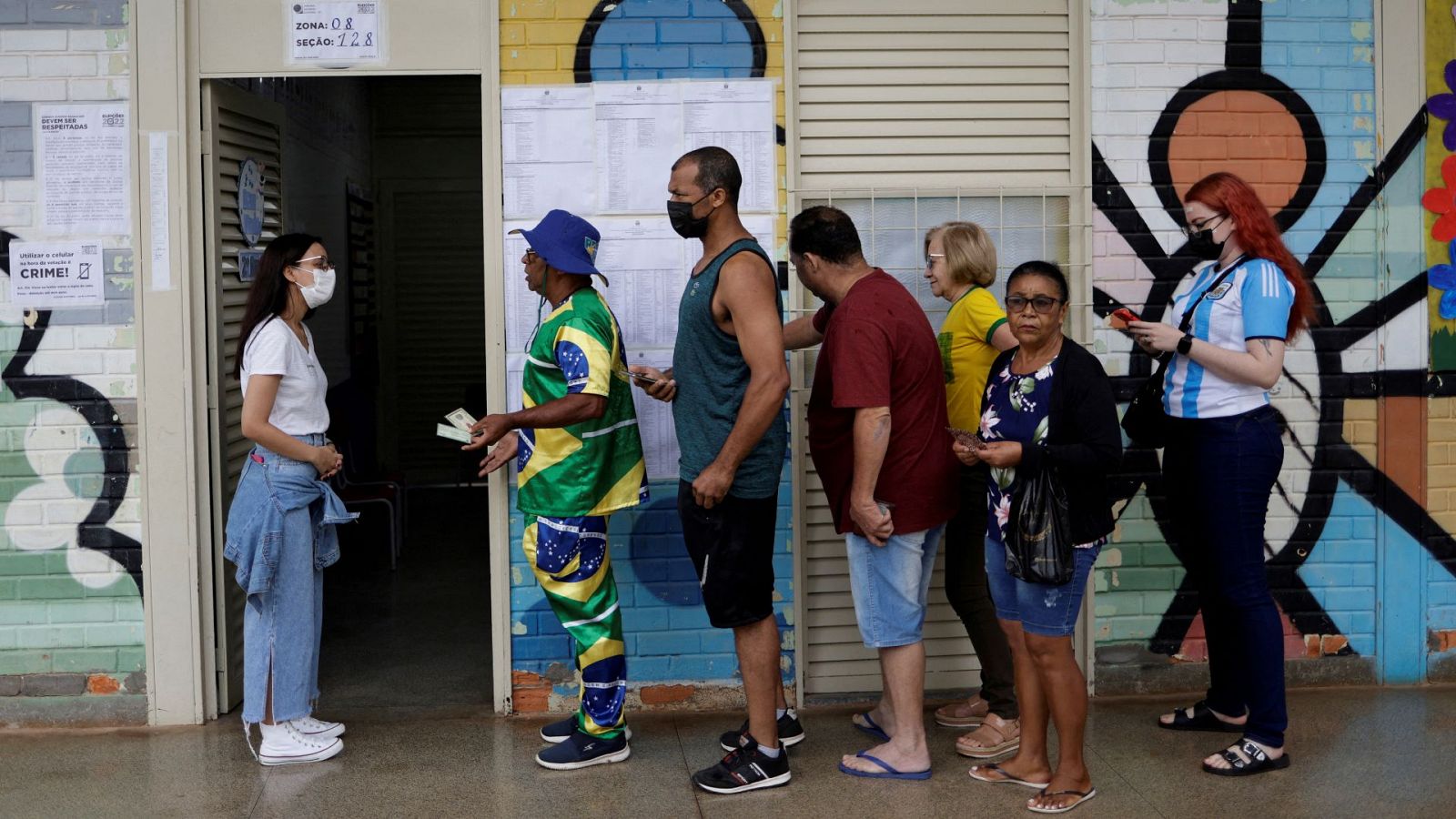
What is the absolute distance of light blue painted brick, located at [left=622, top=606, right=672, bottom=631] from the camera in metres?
5.17

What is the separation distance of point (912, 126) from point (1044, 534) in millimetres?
1922

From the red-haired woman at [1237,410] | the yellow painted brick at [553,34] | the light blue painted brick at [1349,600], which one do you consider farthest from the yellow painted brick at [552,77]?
the light blue painted brick at [1349,600]

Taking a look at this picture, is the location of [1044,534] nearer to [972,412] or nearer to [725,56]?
[972,412]

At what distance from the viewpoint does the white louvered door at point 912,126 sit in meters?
5.20

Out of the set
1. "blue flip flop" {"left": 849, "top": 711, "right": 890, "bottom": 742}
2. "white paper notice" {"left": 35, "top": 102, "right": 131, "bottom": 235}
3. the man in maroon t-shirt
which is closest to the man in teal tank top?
the man in maroon t-shirt

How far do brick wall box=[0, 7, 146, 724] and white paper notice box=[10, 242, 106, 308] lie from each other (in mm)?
38

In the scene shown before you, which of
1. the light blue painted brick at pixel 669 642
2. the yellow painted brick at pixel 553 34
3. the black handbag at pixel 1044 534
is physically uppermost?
the yellow painted brick at pixel 553 34

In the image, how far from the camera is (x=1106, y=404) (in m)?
3.98

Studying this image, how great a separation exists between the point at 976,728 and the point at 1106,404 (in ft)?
4.91

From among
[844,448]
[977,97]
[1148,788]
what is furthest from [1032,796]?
[977,97]

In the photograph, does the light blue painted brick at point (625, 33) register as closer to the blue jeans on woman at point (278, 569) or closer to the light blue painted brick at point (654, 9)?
the light blue painted brick at point (654, 9)

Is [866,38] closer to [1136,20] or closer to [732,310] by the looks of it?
[1136,20]

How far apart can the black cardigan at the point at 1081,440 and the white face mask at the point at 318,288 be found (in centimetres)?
238

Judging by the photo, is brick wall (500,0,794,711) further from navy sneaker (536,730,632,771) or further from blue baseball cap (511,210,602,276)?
blue baseball cap (511,210,602,276)
